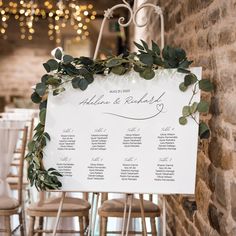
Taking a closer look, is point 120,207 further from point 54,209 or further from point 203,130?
point 203,130

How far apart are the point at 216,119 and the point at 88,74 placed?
0.74 meters

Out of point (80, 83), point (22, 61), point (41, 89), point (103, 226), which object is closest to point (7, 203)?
point (103, 226)

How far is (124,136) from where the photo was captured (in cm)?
259

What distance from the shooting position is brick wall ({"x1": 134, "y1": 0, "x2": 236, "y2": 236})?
243 centimetres

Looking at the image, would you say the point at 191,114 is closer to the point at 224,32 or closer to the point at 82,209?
the point at 224,32

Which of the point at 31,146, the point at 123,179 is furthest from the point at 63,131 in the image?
the point at 123,179

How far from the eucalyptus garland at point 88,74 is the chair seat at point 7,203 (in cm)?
111

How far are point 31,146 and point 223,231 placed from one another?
110 centimetres

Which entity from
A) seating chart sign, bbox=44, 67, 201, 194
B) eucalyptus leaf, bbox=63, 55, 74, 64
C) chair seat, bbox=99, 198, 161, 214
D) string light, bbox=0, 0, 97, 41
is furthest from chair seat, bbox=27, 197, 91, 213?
string light, bbox=0, 0, 97, 41

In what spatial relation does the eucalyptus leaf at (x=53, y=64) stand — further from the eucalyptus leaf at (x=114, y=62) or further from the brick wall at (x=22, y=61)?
the brick wall at (x=22, y=61)

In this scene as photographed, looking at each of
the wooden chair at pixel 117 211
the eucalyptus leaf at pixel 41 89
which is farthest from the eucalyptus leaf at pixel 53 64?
the wooden chair at pixel 117 211

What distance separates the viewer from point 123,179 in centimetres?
256

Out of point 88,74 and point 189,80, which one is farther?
point 88,74

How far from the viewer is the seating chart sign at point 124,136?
2510mm
